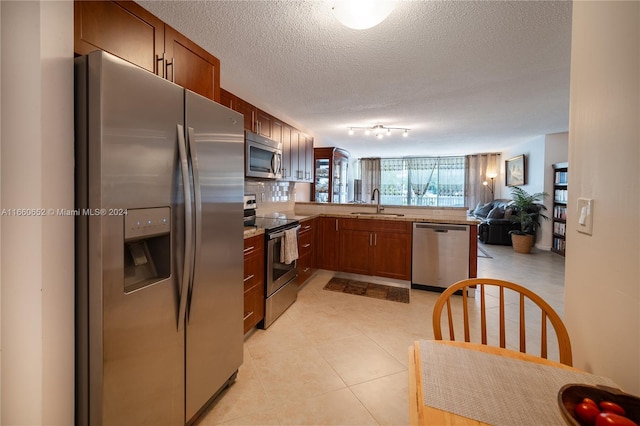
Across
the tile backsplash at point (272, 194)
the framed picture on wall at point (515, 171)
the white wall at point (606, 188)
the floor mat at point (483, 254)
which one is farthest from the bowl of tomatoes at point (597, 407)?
the framed picture on wall at point (515, 171)

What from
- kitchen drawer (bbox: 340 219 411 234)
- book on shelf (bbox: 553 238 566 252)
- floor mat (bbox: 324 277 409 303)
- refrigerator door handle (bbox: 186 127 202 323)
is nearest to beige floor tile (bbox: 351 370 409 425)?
refrigerator door handle (bbox: 186 127 202 323)

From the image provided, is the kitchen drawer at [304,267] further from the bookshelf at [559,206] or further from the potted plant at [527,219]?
the bookshelf at [559,206]

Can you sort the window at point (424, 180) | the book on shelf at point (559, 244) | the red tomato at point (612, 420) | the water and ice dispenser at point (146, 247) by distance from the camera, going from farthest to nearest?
the window at point (424, 180) → the book on shelf at point (559, 244) → the water and ice dispenser at point (146, 247) → the red tomato at point (612, 420)

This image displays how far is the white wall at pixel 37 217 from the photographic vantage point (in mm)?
950

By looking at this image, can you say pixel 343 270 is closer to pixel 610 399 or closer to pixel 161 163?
pixel 161 163

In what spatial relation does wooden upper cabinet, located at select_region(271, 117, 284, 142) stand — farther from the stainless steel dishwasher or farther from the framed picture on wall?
the framed picture on wall

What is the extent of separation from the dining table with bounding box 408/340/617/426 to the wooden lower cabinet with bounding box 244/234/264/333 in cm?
152

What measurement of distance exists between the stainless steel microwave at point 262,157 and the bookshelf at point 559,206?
5226mm

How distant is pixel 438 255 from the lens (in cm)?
336

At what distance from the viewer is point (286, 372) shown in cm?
186

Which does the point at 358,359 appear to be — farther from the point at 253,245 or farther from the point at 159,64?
the point at 159,64

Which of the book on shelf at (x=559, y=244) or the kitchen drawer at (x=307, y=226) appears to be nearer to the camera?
the kitchen drawer at (x=307, y=226)

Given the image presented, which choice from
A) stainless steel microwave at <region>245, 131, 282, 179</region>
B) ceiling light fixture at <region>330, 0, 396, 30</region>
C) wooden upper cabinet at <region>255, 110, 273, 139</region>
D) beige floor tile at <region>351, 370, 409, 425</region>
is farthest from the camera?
wooden upper cabinet at <region>255, 110, 273, 139</region>

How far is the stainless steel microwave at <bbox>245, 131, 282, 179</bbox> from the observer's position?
2701 mm
